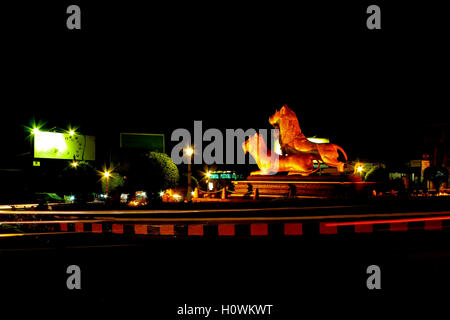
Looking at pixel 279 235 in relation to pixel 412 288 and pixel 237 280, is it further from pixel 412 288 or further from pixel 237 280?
pixel 412 288

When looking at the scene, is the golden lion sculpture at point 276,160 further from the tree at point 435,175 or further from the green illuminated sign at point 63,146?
the green illuminated sign at point 63,146

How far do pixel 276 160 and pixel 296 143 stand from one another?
3.49 feet

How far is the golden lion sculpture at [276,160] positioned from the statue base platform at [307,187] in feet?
1.29

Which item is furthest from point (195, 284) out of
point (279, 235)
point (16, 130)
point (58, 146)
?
point (16, 130)

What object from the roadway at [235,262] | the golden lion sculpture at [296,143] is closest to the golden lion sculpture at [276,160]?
the golden lion sculpture at [296,143]

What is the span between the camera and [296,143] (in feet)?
49.3

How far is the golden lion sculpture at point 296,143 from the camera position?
46.5 feet

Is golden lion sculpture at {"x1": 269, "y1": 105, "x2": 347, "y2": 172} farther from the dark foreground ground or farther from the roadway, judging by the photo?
the dark foreground ground

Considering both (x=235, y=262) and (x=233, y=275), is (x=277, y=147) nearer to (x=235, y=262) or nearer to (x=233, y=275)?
(x=235, y=262)

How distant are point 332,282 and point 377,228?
3031mm

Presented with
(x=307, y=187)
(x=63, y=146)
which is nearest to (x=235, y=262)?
(x=307, y=187)

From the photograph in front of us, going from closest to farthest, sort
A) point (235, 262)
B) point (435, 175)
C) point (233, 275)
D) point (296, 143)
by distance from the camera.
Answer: point (233, 275) → point (235, 262) → point (296, 143) → point (435, 175)

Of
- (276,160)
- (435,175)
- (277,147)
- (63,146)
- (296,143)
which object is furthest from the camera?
(63,146)
